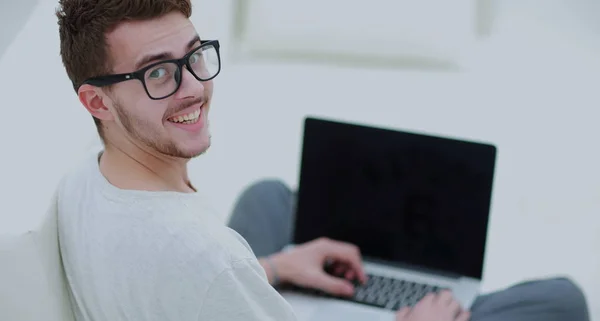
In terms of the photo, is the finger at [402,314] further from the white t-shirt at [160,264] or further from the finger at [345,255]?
the white t-shirt at [160,264]

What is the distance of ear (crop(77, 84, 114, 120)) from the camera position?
124 centimetres

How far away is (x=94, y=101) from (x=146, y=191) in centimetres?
16

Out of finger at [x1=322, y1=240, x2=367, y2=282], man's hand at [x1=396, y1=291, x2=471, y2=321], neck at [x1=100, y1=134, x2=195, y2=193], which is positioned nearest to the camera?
neck at [x1=100, y1=134, x2=195, y2=193]

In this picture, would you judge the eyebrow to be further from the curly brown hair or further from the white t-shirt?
the white t-shirt

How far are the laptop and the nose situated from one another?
56 cm

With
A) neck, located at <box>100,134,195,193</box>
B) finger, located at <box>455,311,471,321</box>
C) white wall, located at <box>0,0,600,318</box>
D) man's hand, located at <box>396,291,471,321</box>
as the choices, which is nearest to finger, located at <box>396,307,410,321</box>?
man's hand, located at <box>396,291,471,321</box>

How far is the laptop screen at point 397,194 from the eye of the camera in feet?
5.74

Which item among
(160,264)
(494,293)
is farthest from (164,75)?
(494,293)

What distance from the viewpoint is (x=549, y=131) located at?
8.82ft

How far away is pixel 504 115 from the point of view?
108 inches

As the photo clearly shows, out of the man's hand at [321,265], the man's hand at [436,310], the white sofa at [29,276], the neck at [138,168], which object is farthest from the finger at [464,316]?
the white sofa at [29,276]

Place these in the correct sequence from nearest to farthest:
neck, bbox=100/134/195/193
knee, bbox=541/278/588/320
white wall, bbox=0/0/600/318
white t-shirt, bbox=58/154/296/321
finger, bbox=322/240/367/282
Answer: white t-shirt, bbox=58/154/296/321 → neck, bbox=100/134/195/193 → knee, bbox=541/278/588/320 → finger, bbox=322/240/367/282 → white wall, bbox=0/0/600/318

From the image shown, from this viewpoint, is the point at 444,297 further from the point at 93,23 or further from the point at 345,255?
the point at 93,23

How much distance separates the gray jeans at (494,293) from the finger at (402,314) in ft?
0.55
